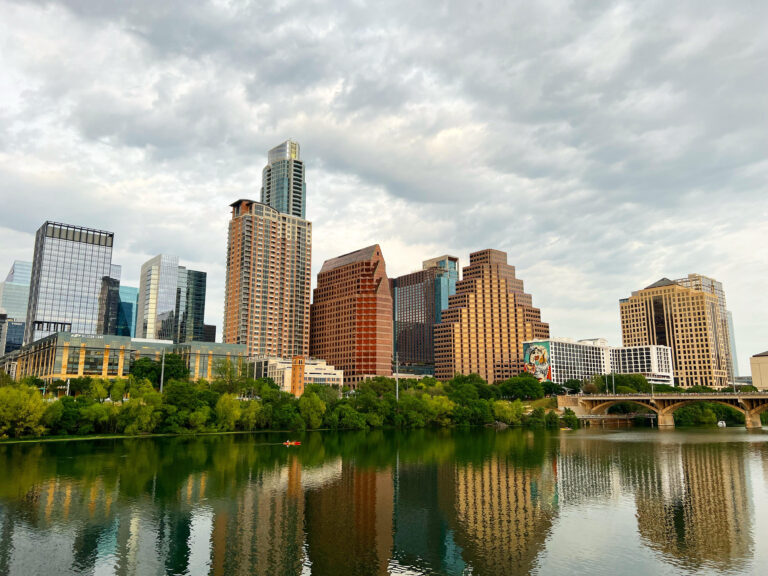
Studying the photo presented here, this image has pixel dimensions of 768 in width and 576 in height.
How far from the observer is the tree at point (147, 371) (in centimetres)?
17325

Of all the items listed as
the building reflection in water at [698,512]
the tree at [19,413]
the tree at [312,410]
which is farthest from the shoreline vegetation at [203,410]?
the building reflection in water at [698,512]

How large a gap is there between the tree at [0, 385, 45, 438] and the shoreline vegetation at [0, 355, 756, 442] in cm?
17

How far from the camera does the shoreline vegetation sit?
383 ft

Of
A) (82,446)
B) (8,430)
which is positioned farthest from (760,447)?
(8,430)

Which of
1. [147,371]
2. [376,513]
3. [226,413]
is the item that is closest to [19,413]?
[226,413]

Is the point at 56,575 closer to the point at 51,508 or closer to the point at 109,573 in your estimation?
the point at 109,573

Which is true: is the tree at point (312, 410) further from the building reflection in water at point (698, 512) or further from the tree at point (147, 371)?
the building reflection in water at point (698, 512)

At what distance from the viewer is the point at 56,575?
37406 millimetres

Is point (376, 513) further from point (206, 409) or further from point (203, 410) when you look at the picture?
point (206, 409)

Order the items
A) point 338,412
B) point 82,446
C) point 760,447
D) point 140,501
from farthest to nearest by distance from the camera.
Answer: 1. point 338,412
2. point 760,447
3. point 82,446
4. point 140,501

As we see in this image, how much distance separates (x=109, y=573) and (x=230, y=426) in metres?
105

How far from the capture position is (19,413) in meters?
110

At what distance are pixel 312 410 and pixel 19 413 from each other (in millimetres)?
68206

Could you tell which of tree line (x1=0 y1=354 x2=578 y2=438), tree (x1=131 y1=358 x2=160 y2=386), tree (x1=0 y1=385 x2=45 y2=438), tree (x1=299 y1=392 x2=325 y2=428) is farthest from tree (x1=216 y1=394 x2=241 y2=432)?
tree (x1=131 y1=358 x2=160 y2=386)
